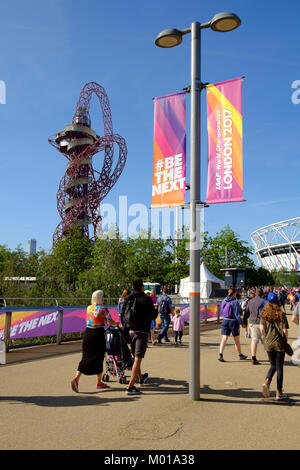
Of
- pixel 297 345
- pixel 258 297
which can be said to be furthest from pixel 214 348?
pixel 297 345

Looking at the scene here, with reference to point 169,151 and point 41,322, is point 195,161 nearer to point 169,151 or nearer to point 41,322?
point 169,151

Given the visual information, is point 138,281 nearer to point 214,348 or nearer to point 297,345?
point 297,345

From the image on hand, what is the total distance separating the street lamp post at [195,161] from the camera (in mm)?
6191

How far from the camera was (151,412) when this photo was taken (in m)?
5.58

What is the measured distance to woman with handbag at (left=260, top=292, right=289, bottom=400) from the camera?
6.29 metres

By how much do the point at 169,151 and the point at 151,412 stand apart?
13.7ft

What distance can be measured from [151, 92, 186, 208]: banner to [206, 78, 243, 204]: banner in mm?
468

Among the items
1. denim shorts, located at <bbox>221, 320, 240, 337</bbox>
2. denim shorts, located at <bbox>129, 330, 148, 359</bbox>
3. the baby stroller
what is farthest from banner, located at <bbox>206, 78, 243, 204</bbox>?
denim shorts, located at <bbox>221, 320, 240, 337</bbox>

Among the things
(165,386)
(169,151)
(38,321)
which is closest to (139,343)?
(165,386)

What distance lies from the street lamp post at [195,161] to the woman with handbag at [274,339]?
1189 mm

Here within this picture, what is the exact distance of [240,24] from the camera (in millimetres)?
6363

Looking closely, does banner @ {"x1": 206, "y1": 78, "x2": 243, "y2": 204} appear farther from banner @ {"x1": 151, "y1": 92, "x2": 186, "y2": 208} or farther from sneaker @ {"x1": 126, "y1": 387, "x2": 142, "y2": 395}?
sneaker @ {"x1": 126, "y1": 387, "x2": 142, "y2": 395}

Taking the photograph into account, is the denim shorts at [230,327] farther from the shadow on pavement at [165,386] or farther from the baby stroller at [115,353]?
the baby stroller at [115,353]

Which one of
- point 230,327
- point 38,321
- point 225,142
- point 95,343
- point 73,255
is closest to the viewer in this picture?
point 225,142
